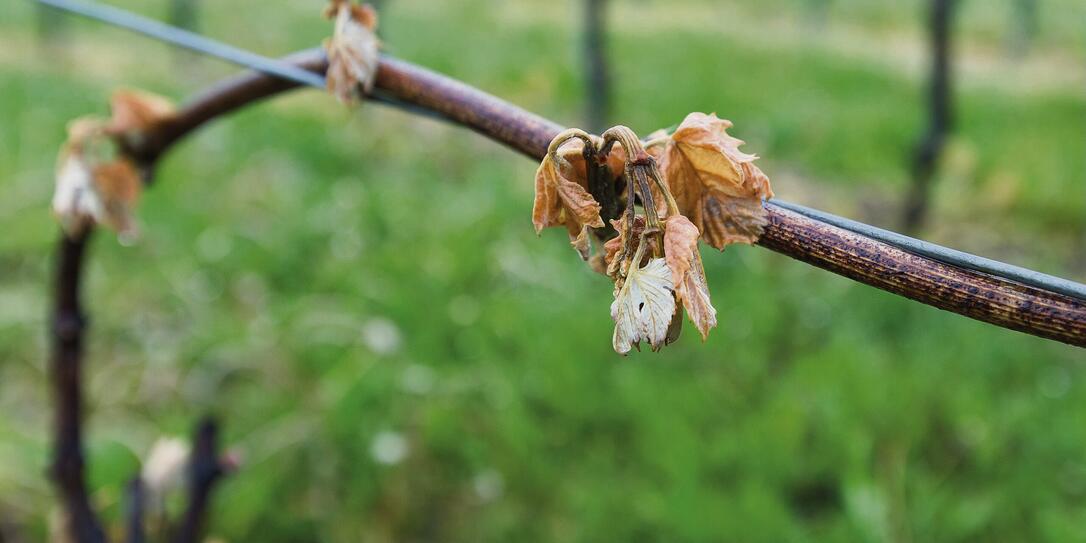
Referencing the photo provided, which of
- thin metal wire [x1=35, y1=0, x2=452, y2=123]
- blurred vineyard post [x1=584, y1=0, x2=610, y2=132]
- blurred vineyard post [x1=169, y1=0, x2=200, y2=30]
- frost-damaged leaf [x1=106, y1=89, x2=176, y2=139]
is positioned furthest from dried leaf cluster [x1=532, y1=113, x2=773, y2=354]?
blurred vineyard post [x1=169, y1=0, x2=200, y2=30]

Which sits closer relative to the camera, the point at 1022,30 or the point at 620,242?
the point at 620,242

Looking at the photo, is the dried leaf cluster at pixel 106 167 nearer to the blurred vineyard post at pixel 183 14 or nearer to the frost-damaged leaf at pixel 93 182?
the frost-damaged leaf at pixel 93 182

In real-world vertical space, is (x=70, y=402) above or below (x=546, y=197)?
below

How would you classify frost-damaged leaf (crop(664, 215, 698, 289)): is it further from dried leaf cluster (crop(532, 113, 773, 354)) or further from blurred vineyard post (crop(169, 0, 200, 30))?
blurred vineyard post (crop(169, 0, 200, 30))

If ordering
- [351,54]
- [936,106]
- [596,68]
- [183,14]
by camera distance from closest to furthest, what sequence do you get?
[351,54]
[936,106]
[596,68]
[183,14]

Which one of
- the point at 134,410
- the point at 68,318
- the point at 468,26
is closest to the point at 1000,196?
the point at 134,410

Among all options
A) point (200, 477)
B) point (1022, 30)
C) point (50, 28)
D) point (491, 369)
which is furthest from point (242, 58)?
point (1022, 30)

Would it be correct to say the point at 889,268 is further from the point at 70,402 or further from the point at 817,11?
the point at 817,11
